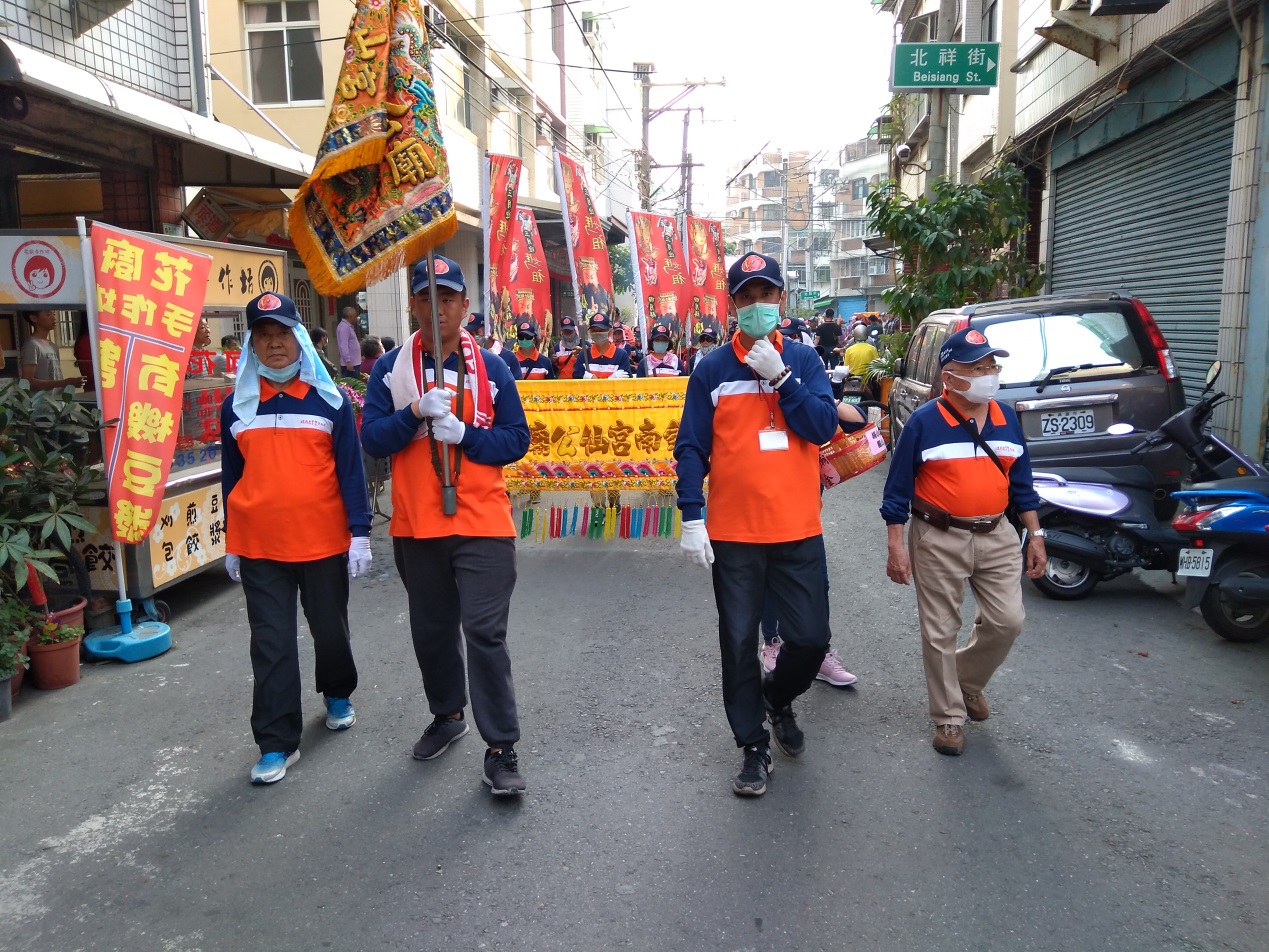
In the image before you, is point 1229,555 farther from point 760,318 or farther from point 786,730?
point 760,318

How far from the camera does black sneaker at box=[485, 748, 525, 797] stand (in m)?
3.95

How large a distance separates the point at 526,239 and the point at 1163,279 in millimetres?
6752

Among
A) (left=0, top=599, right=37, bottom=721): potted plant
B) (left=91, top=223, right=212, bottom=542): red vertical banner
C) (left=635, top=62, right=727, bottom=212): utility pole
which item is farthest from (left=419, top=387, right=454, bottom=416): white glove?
(left=635, top=62, right=727, bottom=212): utility pole

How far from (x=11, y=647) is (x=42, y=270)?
2.34 m

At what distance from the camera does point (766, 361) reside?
3.74 metres

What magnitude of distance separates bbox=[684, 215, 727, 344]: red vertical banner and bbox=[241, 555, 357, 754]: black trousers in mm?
9554

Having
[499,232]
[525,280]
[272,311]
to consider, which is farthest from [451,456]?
[525,280]

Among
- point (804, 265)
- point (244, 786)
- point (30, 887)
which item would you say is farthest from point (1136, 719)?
point (804, 265)

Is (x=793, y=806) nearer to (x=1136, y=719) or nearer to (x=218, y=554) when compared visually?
(x=1136, y=719)

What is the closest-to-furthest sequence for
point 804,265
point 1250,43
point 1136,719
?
point 1136,719 → point 1250,43 → point 804,265

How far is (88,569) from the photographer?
621 cm

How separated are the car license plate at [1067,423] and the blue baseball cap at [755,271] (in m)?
3.98

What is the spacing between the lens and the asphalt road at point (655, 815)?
3.17 meters

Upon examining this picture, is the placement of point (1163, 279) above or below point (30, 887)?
above
